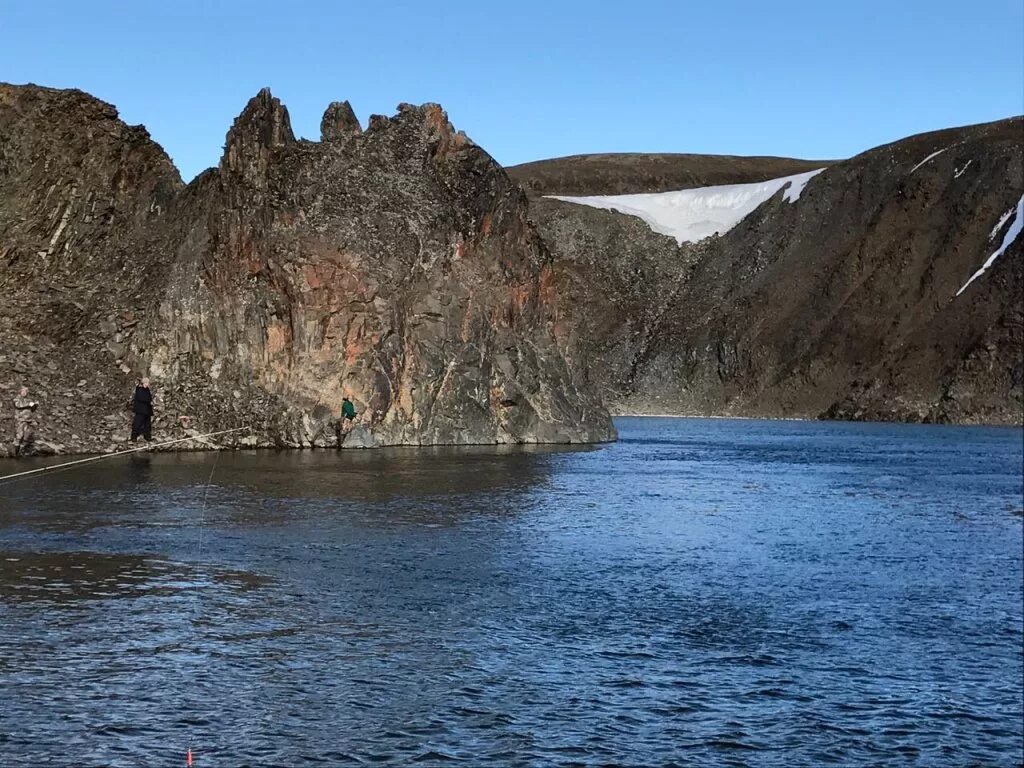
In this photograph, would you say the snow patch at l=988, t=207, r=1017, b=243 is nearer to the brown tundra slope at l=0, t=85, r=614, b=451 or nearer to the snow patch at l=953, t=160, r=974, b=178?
the snow patch at l=953, t=160, r=974, b=178

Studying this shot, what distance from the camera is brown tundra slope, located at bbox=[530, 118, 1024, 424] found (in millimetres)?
110125

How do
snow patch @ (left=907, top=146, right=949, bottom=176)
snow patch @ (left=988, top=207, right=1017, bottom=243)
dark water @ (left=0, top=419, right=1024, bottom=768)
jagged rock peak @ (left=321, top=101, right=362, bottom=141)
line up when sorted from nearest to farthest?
dark water @ (left=0, top=419, right=1024, bottom=768) → jagged rock peak @ (left=321, top=101, right=362, bottom=141) → snow patch @ (left=988, top=207, right=1017, bottom=243) → snow patch @ (left=907, top=146, right=949, bottom=176)

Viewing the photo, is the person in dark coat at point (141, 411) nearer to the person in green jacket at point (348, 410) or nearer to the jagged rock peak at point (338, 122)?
the person in green jacket at point (348, 410)

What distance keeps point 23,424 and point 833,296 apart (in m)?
100

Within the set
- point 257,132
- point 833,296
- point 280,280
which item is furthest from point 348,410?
point 833,296

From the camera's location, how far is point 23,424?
40219mm

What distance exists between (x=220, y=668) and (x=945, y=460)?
148 feet

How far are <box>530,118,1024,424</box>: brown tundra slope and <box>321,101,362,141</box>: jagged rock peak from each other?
2447 inches

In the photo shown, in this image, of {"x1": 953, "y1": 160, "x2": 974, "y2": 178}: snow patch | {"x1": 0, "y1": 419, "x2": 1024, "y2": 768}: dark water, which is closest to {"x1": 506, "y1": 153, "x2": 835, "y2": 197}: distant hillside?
{"x1": 953, "y1": 160, "x2": 974, "y2": 178}: snow patch

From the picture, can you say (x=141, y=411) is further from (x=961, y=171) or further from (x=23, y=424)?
(x=961, y=171)

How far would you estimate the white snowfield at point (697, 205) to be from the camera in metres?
156

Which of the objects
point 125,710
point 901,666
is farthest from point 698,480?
point 125,710

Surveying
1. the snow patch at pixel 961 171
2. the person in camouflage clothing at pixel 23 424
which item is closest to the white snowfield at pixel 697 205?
the snow patch at pixel 961 171

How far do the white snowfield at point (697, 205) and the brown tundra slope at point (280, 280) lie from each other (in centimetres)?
9541
